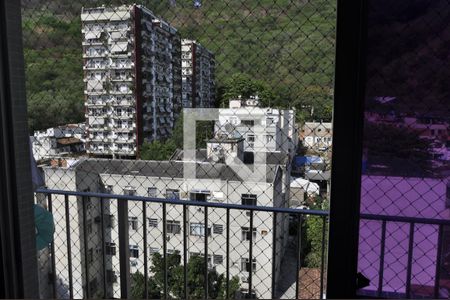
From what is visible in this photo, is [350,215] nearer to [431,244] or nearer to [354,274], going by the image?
[354,274]

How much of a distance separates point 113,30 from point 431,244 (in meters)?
4.13

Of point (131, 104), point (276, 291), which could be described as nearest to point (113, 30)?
point (131, 104)

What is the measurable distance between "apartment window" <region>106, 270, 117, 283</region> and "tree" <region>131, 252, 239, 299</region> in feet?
0.44

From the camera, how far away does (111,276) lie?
2625mm

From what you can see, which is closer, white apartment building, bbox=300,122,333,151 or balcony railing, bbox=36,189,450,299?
white apartment building, bbox=300,122,333,151

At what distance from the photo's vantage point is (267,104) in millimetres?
3650

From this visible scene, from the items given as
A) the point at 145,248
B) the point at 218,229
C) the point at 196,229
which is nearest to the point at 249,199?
the point at 218,229

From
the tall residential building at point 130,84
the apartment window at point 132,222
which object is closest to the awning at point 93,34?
the tall residential building at point 130,84

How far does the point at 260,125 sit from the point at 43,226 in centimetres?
283

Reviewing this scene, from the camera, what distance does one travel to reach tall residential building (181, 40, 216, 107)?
380 centimetres

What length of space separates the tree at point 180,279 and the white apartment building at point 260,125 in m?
1.53

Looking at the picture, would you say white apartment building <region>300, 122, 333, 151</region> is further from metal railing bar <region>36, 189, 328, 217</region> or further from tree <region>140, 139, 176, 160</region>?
tree <region>140, 139, 176, 160</region>

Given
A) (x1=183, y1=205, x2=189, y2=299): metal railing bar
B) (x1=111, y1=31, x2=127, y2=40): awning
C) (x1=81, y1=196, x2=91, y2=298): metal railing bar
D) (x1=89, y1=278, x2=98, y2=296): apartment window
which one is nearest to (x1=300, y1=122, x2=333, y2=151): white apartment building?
(x1=183, y1=205, x2=189, y2=299): metal railing bar

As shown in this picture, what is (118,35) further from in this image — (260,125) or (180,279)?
(180,279)
